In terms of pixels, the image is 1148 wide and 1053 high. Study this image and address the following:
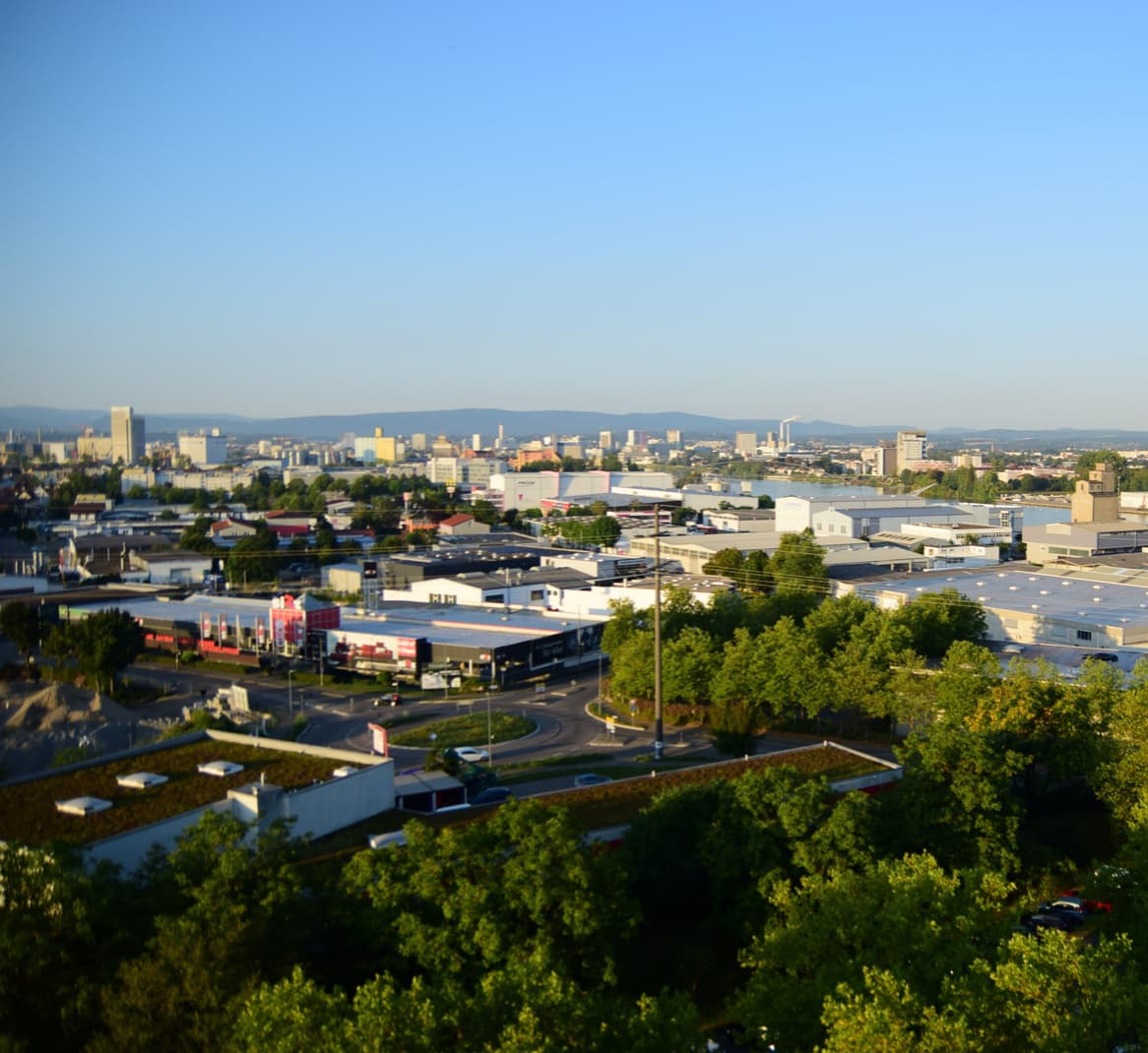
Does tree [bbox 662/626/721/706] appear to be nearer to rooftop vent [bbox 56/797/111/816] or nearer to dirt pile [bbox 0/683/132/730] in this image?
dirt pile [bbox 0/683/132/730]

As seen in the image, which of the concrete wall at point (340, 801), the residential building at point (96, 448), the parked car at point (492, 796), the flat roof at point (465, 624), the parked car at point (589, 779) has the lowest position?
the parked car at point (589, 779)

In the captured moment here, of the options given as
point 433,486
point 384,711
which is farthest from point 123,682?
point 433,486

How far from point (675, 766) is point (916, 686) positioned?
63.2 inches

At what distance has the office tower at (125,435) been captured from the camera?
37062 mm

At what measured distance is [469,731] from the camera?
797 cm

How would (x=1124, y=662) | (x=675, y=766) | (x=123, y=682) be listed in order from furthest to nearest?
(x=123, y=682), (x=1124, y=662), (x=675, y=766)

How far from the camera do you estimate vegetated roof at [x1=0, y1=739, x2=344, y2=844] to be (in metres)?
4.27

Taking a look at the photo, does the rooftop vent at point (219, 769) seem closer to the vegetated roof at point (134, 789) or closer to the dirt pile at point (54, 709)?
the vegetated roof at point (134, 789)

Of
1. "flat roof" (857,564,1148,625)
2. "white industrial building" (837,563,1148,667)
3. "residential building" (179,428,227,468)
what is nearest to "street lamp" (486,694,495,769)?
"white industrial building" (837,563,1148,667)

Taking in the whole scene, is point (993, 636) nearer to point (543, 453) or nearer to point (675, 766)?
point (675, 766)

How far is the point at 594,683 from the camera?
9914mm

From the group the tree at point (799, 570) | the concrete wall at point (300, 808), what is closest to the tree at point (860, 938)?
the concrete wall at point (300, 808)

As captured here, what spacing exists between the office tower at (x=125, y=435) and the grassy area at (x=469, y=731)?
3074cm

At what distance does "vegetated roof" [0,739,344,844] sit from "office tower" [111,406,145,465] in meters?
33.1
